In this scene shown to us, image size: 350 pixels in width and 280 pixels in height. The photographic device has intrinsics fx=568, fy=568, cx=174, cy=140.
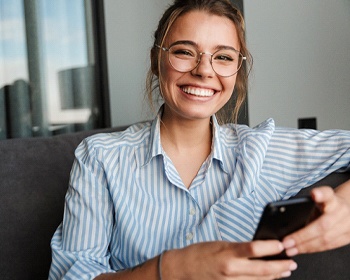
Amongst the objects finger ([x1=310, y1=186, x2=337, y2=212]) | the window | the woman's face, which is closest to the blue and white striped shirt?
the woman's face

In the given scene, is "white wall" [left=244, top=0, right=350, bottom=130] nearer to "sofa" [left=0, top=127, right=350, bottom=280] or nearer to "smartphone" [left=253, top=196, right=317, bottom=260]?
"sofa" [left=0, top=127, right=350, bottom=280]

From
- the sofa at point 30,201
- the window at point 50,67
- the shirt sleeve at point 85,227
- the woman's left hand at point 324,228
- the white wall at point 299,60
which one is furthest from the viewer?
the white wall at point 299,60

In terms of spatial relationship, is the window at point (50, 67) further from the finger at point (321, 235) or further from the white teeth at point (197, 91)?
the finger at point (321, 235)

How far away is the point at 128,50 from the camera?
3297 millimetres

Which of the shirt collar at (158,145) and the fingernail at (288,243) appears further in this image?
the shirt collar at (158,145)

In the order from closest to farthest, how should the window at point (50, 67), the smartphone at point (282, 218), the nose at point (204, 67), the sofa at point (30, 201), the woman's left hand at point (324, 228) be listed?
1. the smartphone at point (282, 218)
2. the woman's left hand at point (324, 228)
3. the nose at point (204, 67)
4. the sofa at point (30, 201)
5. the window at point (50, 67)

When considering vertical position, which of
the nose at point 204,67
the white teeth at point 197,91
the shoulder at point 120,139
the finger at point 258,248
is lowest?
the finger at point 258,248

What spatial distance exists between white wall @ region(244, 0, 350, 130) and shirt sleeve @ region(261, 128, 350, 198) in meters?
1.71

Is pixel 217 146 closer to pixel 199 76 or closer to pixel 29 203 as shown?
pixel 199 76

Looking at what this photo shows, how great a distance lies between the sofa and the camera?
1500mm

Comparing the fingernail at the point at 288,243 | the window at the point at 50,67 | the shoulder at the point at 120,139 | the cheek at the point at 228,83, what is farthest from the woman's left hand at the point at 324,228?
the window at the point at 50,67

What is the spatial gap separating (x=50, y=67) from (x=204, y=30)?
5.70 ft

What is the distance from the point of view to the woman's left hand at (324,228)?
3.18 feet

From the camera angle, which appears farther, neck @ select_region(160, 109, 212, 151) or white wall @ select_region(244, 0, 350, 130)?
white wall @ select_region(244, 0, 350, 130)
